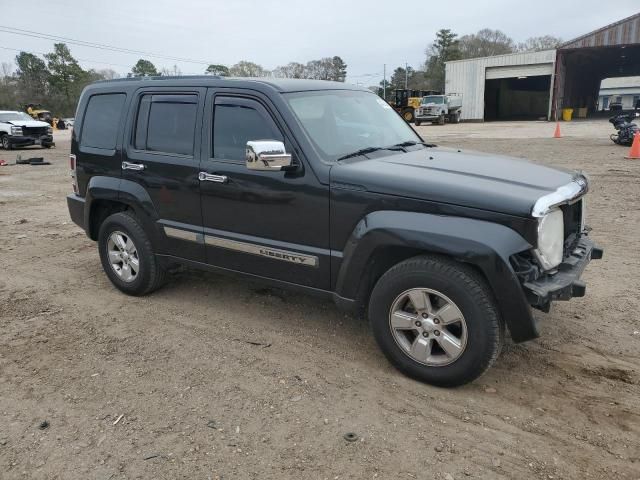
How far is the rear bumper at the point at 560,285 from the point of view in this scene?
2.93m

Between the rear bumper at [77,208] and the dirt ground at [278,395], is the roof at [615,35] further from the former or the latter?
the rear bumper at [77,208]

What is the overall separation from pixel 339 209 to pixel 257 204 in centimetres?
72

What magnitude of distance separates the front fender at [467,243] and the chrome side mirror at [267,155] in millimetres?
679

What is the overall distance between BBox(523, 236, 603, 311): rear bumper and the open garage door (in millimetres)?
43509

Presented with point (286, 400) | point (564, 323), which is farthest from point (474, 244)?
point (564, 323)

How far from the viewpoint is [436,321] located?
10.5 feet

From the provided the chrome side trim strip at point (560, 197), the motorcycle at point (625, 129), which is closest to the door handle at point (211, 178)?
the chrome side trim strip at point (560, 197)

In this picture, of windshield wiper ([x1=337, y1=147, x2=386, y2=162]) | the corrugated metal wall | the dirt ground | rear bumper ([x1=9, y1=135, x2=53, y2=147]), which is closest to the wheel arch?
the dirt ground

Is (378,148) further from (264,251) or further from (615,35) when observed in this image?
(615,35)

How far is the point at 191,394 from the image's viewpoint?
3.33 meters

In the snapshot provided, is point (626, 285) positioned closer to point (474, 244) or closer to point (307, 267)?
point (474, 244)

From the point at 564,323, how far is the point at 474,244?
1.78m

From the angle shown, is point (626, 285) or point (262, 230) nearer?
point (262, 230)

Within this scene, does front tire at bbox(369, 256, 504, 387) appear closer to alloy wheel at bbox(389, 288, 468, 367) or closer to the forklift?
alloy wheel at bbox(389, 288, 468, 367)
